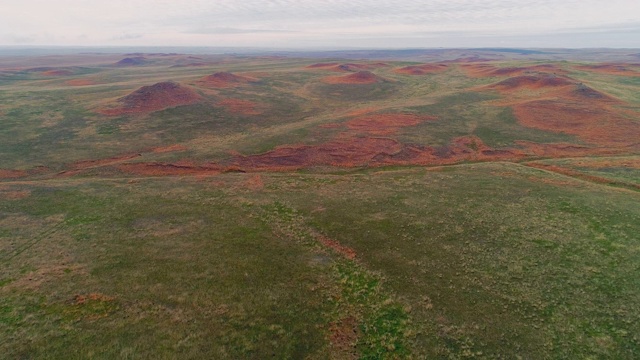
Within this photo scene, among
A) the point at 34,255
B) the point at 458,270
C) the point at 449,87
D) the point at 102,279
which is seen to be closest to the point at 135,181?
the point at 34,255

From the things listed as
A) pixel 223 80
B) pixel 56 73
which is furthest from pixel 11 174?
pixel 56 73

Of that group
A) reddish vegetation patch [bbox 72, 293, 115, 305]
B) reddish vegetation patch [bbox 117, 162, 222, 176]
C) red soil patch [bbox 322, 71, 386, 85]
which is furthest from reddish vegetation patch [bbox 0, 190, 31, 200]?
red soil patch [bbox 322, 71, 386, 85]

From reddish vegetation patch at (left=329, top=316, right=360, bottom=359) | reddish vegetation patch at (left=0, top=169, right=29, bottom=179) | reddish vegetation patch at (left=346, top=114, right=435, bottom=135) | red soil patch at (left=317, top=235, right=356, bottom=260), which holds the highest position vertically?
reddish vegetation patch at (left=346, top=114, right=435, bottom=135)

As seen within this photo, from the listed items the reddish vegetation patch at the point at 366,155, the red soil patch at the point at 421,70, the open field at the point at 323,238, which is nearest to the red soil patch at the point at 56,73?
the open field at the point at 323,238

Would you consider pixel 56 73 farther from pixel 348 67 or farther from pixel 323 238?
pixel 323 238

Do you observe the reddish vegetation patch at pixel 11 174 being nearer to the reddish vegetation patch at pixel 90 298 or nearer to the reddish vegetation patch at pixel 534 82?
the reddish vegetation patch at pixel 90 298

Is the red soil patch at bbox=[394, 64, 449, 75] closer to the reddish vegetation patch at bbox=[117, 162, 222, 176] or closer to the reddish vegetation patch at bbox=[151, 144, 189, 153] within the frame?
the reddish vegetation patch at bbox=[151, 144, 189, 153]
